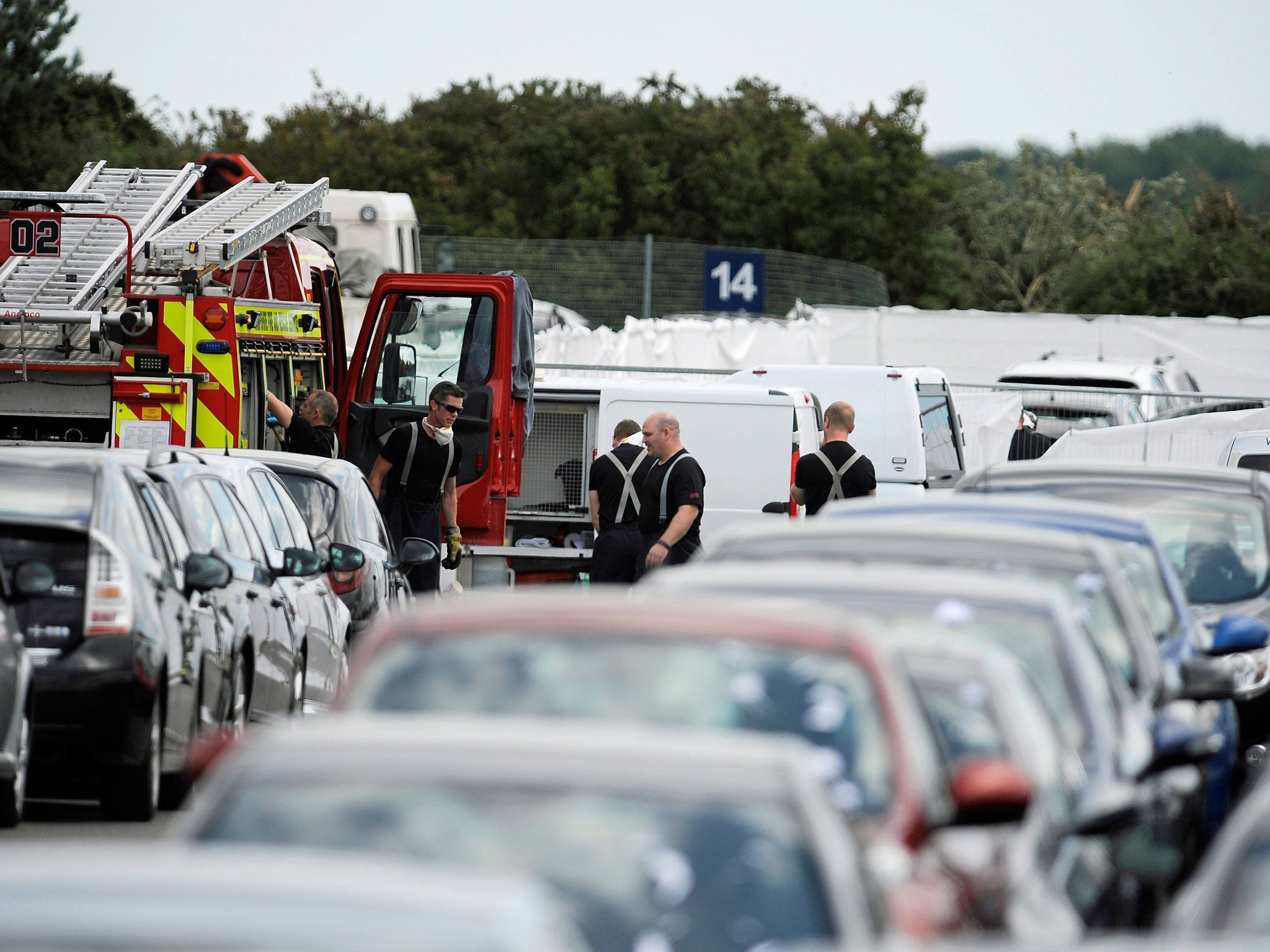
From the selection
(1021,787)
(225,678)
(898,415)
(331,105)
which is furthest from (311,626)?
(331,105)

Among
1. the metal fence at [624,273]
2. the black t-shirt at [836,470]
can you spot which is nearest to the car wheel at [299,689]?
the black t-shirt at [836,470]

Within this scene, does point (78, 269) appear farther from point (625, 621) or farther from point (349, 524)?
point (625, 621)

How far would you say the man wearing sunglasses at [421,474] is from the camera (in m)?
15.8

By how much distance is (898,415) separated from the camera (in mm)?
19906

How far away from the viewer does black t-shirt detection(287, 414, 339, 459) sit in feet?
55.4

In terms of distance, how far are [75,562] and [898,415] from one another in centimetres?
1192

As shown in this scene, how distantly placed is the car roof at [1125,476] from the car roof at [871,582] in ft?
15.0

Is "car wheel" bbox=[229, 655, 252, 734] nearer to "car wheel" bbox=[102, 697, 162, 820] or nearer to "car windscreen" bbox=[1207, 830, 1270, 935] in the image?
"car wheel" bbox=[102, 697, 162, 820]

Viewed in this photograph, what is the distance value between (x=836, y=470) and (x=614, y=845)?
39.9ft

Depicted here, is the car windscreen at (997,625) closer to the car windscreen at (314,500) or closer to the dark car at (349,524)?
the dark car at (349,524)

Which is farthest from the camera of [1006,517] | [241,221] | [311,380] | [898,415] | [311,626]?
[898,415]

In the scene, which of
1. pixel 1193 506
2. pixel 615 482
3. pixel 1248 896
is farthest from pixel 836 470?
pixel 1248 896

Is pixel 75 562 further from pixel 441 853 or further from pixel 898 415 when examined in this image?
pixel 898 415

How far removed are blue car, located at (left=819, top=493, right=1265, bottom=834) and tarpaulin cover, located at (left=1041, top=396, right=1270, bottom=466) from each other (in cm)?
1544
